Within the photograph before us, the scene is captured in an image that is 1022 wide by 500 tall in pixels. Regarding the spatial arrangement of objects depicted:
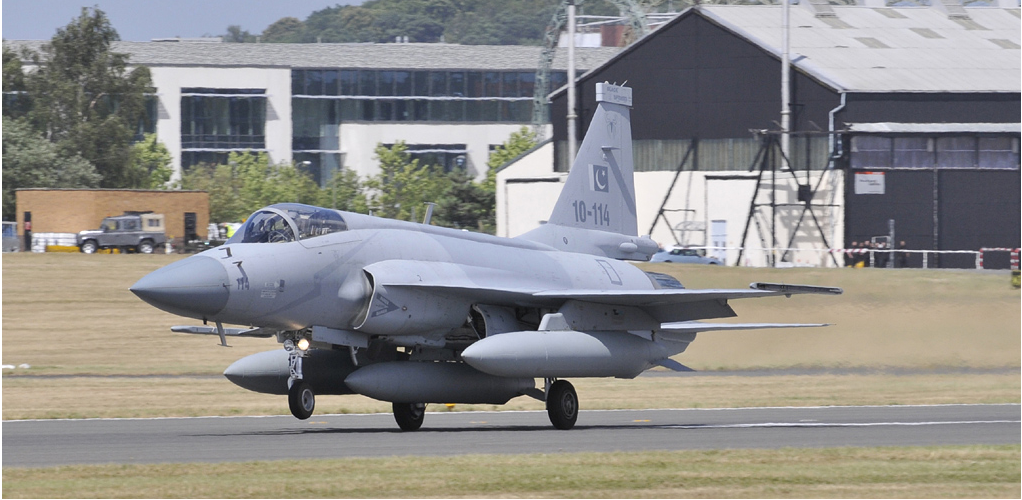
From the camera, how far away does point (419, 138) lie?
9644 centimetres

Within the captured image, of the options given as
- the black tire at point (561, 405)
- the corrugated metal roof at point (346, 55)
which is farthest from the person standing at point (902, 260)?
the corrugated metal roof at point (346, 55)

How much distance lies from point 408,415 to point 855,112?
Answer: 34.8 m

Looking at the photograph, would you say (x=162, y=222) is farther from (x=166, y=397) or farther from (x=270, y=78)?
(x=270, y=78)

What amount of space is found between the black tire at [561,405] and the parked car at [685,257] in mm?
33414

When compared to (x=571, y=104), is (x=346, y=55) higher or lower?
higher

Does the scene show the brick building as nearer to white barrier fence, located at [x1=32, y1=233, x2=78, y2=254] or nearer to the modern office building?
white barrier fence, located at [x1=32, y1=233, x2=78, y2=254]

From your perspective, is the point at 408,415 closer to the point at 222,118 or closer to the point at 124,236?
the point at 124,236

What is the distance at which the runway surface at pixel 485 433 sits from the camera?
13852 millimetres

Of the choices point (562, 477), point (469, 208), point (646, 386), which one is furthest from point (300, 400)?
point (469, 208)

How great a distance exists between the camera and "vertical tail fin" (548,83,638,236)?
21.3m

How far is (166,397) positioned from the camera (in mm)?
22547

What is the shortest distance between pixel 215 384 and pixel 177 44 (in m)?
75.3

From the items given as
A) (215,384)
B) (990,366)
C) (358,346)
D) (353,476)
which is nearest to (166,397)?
(215,384)

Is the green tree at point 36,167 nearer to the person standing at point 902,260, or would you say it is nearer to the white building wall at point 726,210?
the white building wall at point 726,210
